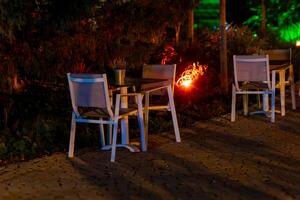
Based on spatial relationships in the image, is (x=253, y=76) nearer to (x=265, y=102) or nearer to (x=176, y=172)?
(x=265, y=102)

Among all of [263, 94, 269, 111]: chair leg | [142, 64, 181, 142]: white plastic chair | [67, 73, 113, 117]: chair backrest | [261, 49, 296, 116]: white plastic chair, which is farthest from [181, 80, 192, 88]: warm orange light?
[67, 73, 113, 117]: chair backrest

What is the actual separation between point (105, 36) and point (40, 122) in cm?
203

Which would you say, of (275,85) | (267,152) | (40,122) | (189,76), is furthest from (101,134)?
(189,76)

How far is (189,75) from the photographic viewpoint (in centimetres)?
1312

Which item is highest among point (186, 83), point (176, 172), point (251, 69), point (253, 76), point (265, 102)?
Result: point (251, 69)

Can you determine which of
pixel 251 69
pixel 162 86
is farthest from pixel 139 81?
pixel 251 69

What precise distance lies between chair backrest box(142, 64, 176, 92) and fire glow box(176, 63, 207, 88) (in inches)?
132

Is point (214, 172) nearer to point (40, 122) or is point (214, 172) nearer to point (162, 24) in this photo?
point (40, 122)

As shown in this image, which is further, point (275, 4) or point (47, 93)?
point (275, 4)

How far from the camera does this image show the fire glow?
1298 centimetres

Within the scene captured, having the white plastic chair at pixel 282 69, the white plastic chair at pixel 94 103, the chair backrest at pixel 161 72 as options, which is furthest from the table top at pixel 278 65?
the white plastic chair at pixel 94 103

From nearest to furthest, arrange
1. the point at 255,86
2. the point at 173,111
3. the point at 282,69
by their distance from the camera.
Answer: the point at 173,111
the point at 255,86
the point at 282,69

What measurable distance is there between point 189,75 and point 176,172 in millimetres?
5930

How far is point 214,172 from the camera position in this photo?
7324 mm
